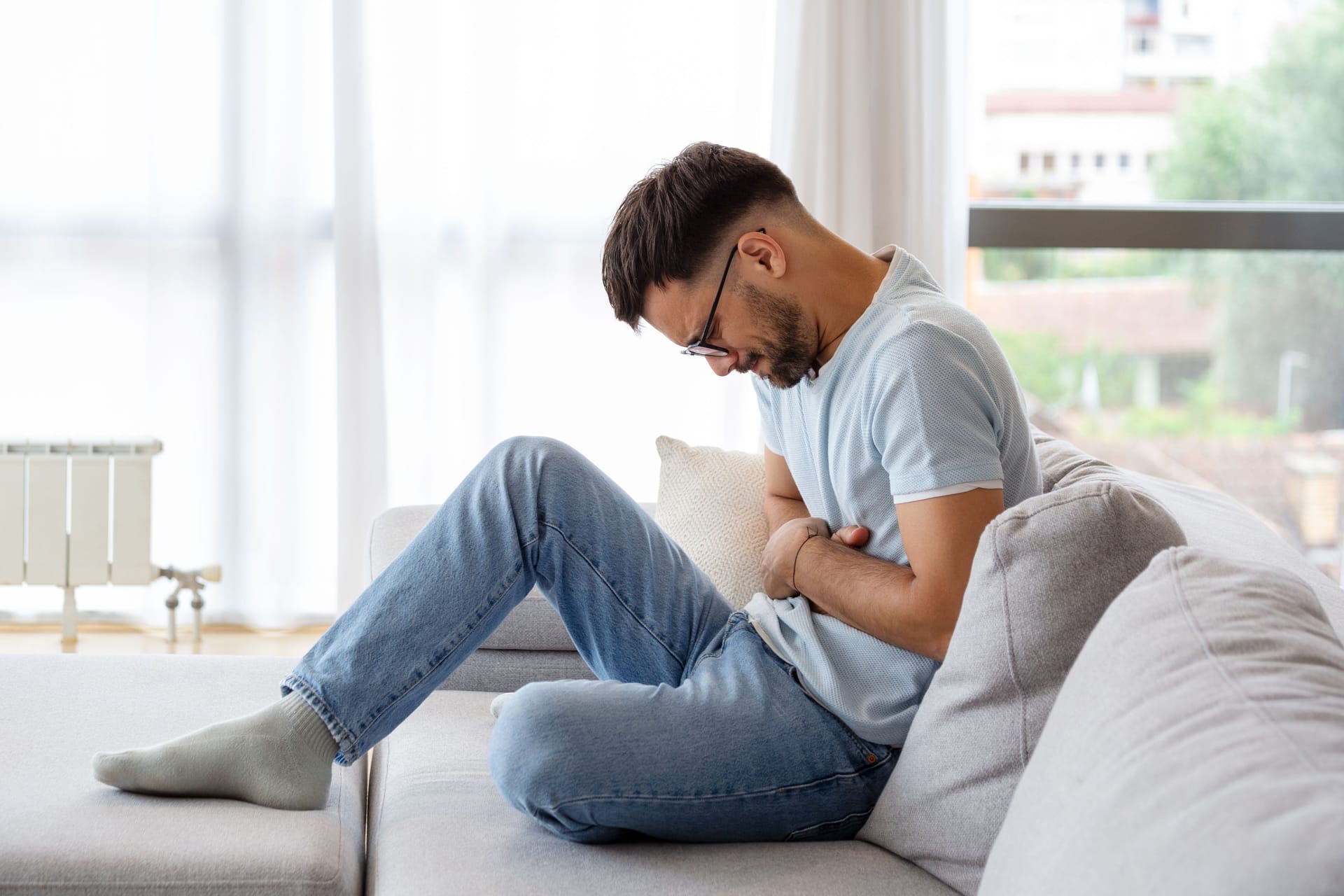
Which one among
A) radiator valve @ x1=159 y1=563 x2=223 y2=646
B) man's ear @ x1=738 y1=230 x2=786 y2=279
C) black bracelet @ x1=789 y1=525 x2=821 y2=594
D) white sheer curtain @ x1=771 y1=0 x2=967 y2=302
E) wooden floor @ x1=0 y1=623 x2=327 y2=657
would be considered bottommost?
wooden floor @ x1=0 y1=623 x2=327 y2=657

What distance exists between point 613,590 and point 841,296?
0.46 metres

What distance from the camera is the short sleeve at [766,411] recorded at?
157 centimetres

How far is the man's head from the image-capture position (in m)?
1.37

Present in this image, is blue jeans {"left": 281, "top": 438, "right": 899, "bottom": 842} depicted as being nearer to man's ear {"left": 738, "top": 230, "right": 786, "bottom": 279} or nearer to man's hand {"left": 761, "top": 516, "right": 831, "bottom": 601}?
man's hand {"left": 761, "top": 516, "right": 831, "bottom": 601}

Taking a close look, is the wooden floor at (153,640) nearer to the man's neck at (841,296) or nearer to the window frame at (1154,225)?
the man's neck at (841,296)

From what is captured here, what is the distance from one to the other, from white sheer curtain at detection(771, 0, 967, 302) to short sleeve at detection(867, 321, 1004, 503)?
181cm

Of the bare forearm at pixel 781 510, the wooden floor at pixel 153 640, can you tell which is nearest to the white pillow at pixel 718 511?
the bare forearm at pixel 781 510

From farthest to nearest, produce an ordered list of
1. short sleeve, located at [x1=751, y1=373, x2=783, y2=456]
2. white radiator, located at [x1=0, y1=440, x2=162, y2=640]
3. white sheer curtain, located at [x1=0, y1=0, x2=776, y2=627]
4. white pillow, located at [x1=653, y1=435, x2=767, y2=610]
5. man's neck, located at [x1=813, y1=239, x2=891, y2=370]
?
white sheer curtain, located at [x1=0, y1=0, x2=776, y2=627] → white radiator, located at [x1=0, y1=440, x2=162, y2=640] → white pillow, located at [x1=653, y1=435, x2=767, y2=610] → short sleeve, located at [x1=751, y1=373, x2=783, y2=456] → man's neck, located at [x1=813, y1=239, x2=891, y2=370]

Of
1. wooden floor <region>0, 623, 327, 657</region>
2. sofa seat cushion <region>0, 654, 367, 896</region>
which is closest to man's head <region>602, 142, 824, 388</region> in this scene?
sofa seat cushion <region>0, 654, 367, 896</region>

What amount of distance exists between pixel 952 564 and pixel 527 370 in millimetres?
2067

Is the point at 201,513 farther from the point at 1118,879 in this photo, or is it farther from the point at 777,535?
the point at 1118,879

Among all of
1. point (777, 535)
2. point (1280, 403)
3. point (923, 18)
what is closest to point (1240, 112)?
point (1280, 403)

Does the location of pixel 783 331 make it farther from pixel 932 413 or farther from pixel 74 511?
pixel 74 511

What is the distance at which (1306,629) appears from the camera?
802 mm
